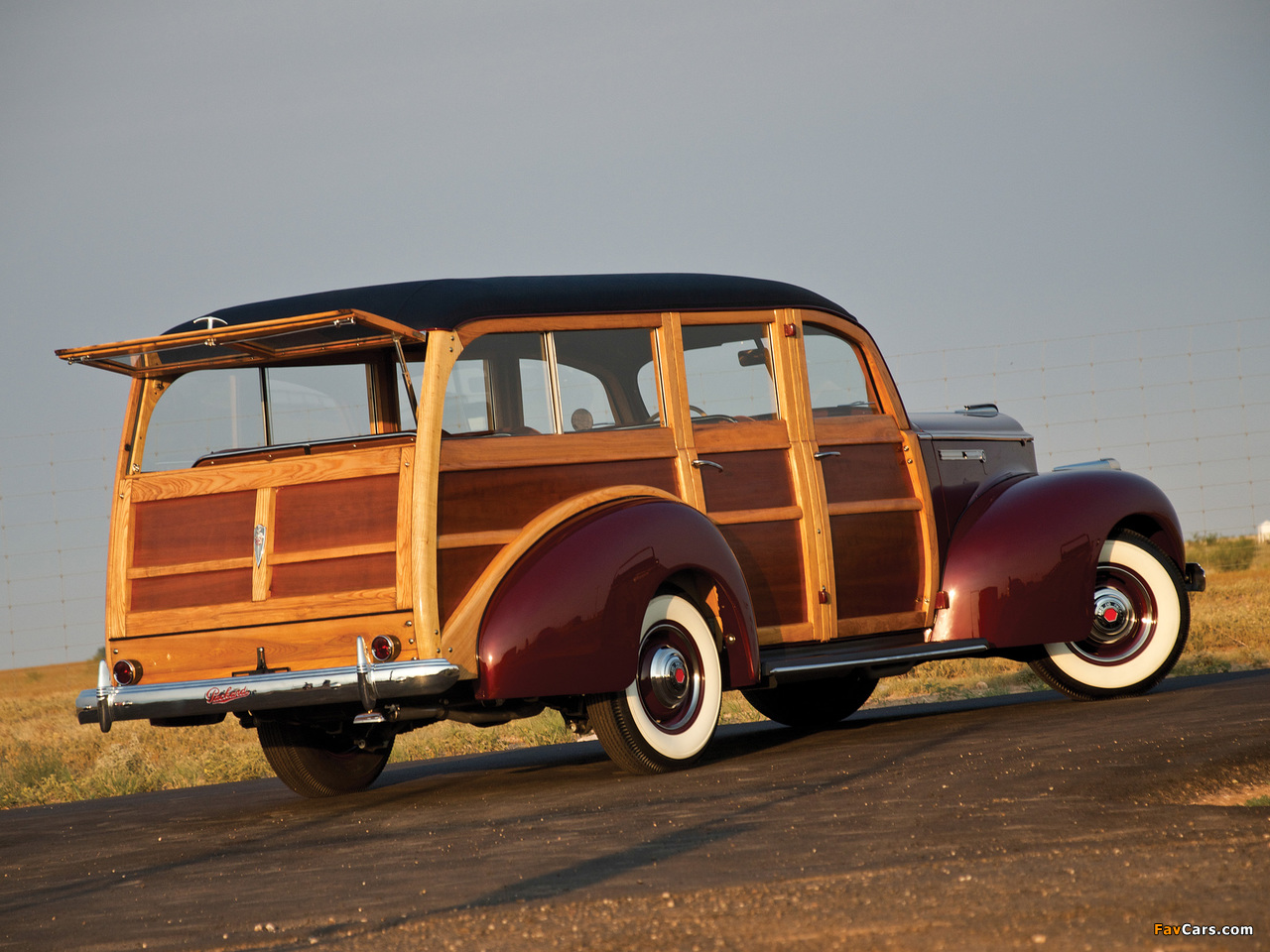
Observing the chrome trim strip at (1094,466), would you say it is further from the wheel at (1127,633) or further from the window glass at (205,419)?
the window glass at (205,419)

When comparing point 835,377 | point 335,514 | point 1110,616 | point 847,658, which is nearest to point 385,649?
point 335,514

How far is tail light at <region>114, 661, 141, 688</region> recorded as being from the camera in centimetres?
706

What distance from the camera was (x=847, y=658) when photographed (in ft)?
25.2

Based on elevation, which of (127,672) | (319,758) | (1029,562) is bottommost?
(319,758)

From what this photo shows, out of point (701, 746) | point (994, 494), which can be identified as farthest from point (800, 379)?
point (701, 746)

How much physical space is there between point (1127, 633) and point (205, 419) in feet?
18.5

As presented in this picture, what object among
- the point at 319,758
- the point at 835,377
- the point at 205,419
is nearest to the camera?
the point at 205,419

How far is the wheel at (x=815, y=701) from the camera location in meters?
9.82

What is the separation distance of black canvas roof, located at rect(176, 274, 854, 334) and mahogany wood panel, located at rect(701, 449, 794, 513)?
2.81 ft

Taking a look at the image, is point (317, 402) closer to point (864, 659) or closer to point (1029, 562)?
point (864, 659)

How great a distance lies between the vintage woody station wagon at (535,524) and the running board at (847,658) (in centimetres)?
3

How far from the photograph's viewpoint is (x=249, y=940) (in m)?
4.03

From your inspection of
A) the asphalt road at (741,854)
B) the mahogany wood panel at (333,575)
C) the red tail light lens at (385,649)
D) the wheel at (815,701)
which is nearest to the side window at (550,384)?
the mahogany wood panel at (333,575)

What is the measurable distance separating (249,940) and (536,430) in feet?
11.5
